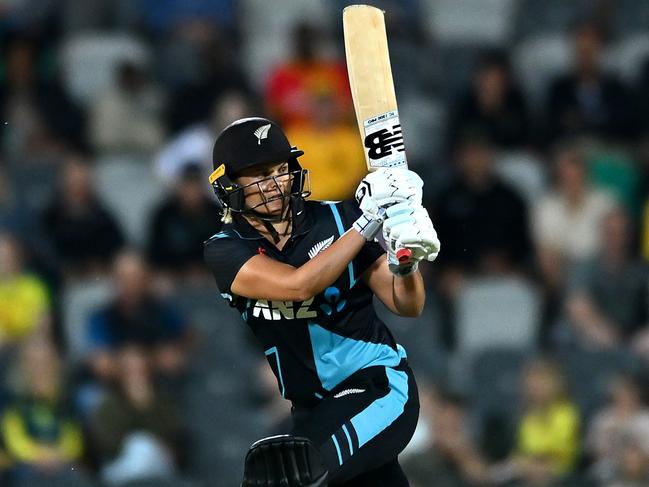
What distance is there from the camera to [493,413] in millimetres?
9281

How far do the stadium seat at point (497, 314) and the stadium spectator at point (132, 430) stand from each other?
205cm

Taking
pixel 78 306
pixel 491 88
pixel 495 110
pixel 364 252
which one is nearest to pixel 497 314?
pixel 495 110

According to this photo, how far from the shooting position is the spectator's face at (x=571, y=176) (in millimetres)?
9992

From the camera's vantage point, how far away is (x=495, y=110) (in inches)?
418

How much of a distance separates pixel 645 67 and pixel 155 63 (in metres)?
3.65

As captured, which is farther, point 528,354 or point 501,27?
point 501,27

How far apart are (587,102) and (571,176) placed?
1071 millimetres

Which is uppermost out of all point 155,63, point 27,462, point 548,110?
point 155,63

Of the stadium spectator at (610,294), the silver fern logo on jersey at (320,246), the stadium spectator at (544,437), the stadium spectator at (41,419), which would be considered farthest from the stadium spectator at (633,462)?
the silver fern logo on jersey at (320,246)

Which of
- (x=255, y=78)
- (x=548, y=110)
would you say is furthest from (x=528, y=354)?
(x=255, y=78)

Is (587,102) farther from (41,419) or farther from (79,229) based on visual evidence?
(41,419)

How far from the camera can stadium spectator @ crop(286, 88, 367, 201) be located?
9.62 m

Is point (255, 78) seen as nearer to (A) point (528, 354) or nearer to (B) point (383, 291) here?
(A) point (528, 354)

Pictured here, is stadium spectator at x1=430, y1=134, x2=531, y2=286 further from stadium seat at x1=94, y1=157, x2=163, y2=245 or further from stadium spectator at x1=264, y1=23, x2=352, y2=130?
stadium seat at x1=94, y1=157, x2=163, y2=245
